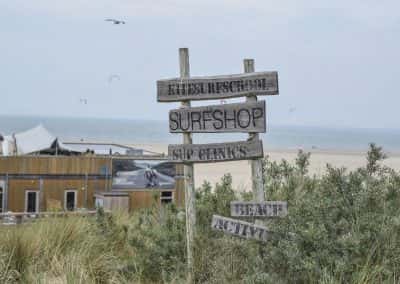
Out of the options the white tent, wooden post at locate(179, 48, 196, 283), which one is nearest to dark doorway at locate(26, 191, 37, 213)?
the white tent

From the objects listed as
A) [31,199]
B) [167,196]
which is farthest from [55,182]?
[167,196]

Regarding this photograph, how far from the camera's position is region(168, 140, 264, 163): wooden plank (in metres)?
5.95

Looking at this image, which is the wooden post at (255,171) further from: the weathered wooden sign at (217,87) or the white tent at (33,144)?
the white tent at (33,144)

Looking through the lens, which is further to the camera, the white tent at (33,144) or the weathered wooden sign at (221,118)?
the white tent at (33,144)

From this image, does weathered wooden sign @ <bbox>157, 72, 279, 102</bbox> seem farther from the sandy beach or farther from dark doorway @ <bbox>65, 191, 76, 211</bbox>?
dark doorway @ <bbox>65, 191, 76, 211</bbox>

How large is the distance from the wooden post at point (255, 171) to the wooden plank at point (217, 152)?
0.27ft

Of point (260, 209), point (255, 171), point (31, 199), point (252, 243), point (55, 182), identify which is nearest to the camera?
point (252, 243)

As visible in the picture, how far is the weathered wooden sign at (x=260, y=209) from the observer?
5.50m

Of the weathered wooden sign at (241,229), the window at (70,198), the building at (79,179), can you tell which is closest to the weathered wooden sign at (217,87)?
the weathered wooden sign at (241,229)

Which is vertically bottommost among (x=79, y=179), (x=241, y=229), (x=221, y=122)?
(x=241, y=229)

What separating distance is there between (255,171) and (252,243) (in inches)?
30.0

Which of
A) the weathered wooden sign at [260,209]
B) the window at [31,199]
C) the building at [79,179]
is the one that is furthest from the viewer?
the window at [31,199]

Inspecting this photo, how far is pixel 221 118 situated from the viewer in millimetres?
6066

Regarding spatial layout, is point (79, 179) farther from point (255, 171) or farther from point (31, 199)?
point (255, 171)
